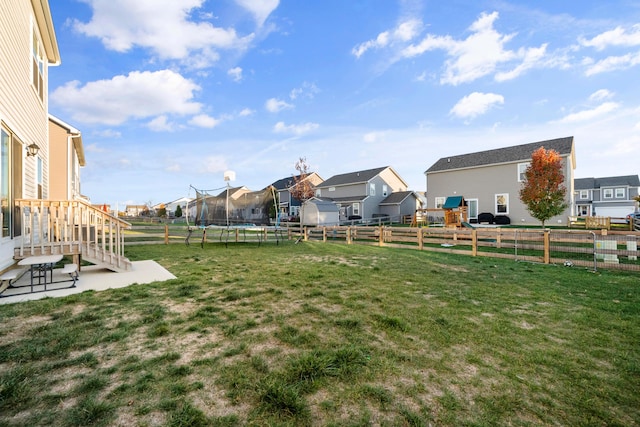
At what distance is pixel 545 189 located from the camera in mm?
17562

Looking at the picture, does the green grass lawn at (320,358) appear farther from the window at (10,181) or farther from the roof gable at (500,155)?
the roof gable at (500,155)

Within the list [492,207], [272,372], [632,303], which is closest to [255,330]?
[272,372]

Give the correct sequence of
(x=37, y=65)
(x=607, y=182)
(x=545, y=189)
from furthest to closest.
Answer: (x=607, y=182) → (x=545, y=189) → (x=37, y=65)

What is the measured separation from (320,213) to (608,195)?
39113mm

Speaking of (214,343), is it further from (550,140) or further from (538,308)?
(550,140)

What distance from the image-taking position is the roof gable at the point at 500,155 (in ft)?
71.7

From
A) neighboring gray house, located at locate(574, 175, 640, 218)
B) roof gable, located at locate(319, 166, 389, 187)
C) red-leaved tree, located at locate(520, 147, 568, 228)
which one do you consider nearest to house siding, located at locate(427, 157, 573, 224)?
red-leaved tree, located at locate(520, 147, 568, 228)

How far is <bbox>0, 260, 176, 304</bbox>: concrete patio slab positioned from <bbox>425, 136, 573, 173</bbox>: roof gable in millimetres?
26268

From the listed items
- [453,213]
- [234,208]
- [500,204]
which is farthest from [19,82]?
[500,204]

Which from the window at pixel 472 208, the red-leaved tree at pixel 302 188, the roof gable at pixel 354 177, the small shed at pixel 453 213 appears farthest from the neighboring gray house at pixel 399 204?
the small shed at pixel 453 213

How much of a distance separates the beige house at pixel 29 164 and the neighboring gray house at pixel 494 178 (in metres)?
26.4

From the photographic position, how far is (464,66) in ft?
45.1

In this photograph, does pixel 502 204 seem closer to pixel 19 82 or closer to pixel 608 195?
pixel 608 195

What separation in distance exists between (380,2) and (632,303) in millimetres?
12287
